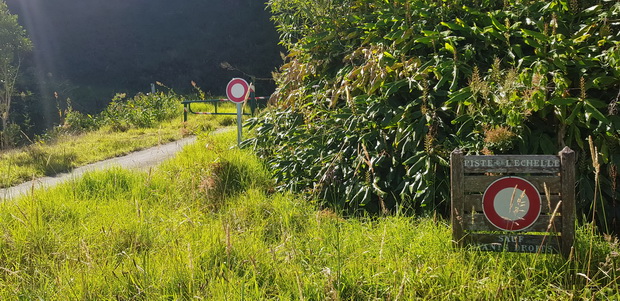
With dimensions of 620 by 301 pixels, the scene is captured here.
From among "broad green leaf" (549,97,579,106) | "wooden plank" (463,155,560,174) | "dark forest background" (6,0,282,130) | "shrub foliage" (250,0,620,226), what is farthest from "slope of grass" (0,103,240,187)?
"dark forest background" (6,0,282,130)

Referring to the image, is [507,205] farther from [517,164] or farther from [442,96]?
[442,96]

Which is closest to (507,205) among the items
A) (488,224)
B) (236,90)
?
(488,224)

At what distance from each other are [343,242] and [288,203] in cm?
114

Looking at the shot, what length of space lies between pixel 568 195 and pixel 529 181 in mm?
198

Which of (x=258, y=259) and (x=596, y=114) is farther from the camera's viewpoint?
(x=596, y=114)

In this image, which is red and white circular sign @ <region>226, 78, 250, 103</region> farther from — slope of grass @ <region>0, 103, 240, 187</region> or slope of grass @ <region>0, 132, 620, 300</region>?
slope of grass @ <region>0, 132, 620, 300</region>

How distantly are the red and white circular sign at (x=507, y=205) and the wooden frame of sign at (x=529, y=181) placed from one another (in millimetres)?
21

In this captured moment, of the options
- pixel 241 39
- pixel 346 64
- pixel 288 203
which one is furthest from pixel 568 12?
pixel 241 39

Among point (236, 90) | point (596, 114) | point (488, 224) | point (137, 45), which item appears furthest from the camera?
point (137, 45)

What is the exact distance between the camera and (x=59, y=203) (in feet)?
12.6

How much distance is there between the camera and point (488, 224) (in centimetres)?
253

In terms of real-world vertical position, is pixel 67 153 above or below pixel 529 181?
below

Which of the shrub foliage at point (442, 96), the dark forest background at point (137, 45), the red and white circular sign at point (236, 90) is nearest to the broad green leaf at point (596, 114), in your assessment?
the shrub foliage at point (442, 96)

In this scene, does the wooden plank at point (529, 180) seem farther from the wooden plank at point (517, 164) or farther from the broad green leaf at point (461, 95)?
the broad green leaf at point (461, 95)
